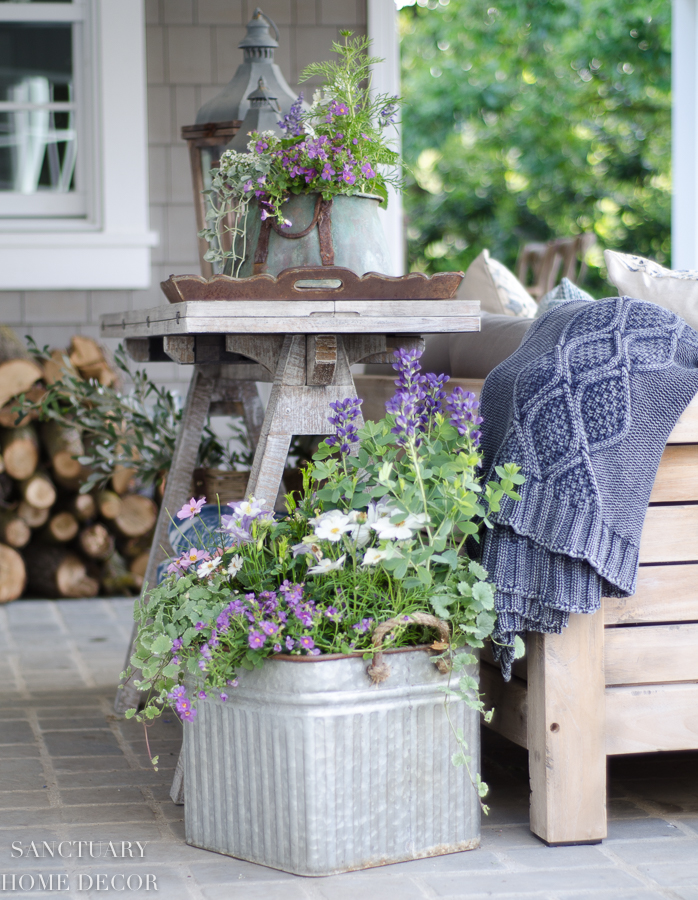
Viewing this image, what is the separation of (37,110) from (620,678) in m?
3.33

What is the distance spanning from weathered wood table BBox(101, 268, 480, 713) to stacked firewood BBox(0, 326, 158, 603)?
1912mm

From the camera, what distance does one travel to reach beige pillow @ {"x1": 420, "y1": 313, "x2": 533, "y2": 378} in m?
2.02

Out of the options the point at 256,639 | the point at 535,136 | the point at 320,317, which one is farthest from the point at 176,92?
the point at 535,136

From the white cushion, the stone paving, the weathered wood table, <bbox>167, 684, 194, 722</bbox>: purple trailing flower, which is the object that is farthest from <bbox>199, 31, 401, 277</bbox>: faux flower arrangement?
the stone paving

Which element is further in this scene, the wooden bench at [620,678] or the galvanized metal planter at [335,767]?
the wooden bench at [620,678]

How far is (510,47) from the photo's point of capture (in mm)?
11117

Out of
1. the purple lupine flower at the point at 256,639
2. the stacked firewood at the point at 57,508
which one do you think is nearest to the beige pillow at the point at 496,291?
the purple lupine flower at the point at 256,639

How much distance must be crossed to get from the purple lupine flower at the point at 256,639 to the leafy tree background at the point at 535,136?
384 inches

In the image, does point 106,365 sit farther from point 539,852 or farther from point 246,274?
point 539,852

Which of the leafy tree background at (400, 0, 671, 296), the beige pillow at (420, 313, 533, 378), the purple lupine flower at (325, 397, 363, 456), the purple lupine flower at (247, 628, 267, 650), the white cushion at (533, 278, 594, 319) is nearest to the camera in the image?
the purple lupine flower at (247, 628, 267, 650)

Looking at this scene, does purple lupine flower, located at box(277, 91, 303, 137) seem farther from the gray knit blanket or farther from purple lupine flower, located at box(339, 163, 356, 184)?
the gray knit blanket

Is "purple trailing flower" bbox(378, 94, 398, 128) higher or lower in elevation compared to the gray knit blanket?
higher

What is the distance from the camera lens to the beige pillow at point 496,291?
259 cm

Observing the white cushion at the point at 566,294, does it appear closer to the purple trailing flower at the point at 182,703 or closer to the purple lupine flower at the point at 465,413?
the purple lupine flower at the point at 465,413
